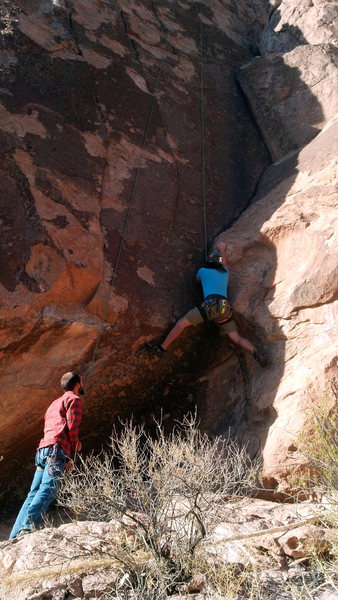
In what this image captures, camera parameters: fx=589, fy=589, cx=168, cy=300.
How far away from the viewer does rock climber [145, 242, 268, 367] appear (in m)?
5.80

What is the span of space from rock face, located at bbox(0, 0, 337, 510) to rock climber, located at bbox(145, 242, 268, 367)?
13cm

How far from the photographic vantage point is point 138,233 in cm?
626

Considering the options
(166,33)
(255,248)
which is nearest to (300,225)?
(255,248)

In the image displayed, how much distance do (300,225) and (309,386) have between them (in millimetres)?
1929

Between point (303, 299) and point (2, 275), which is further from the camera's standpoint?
point (303, 299)

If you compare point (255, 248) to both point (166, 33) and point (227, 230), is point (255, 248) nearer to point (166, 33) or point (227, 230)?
point (227, 230)

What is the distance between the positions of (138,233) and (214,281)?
0.97 meters

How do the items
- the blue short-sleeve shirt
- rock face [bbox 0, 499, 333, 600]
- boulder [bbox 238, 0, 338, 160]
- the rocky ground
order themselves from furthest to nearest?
boulder [bbox 238, 0, 338, 160]
the blue short-sleeve shirt
the rocky ground
rock face [bbox 0, 499, 333, 600]

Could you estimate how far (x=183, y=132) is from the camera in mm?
7547

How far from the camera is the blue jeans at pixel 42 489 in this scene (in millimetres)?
4270

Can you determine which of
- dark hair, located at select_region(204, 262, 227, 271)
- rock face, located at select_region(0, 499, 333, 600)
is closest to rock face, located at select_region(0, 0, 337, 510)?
dark hair, located at select_region(204, 262, 227, 271)

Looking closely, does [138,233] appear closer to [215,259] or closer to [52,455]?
[215,259]

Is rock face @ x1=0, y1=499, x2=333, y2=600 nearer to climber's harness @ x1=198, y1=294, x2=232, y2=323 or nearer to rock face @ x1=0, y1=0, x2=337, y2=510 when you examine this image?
rock face @ x1=0, y1=0, x2=337, y2=510

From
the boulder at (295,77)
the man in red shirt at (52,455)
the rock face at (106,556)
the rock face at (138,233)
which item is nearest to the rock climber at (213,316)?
the rock face at (138,233)
